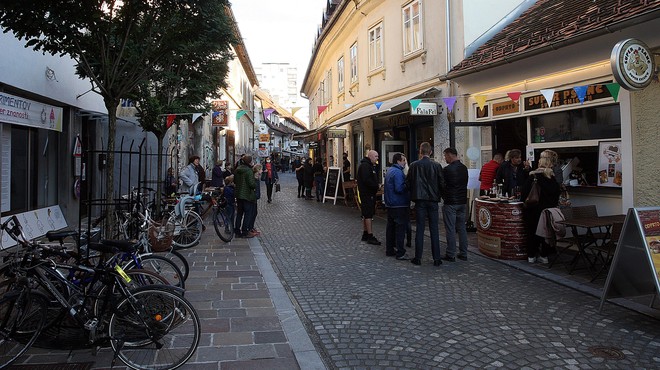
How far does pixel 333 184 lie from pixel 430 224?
10.7 meters

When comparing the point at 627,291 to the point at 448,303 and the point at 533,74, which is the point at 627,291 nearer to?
the point at 448,303

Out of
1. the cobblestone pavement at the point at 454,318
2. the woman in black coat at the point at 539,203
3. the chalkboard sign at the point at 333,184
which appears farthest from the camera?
the chalkboard sign at the point at 333,184

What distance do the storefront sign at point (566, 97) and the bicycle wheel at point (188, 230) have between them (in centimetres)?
655

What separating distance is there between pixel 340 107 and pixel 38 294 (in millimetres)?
18498

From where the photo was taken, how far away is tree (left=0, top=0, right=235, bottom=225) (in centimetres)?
530

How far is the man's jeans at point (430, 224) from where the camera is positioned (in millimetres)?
7047

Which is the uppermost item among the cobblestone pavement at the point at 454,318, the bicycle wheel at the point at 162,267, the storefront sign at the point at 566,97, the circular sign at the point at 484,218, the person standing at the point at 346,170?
the storefront sign at the point at 566,97

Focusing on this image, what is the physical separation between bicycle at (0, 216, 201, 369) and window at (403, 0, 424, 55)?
10499 mm

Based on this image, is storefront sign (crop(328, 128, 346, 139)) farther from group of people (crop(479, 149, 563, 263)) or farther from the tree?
the tree

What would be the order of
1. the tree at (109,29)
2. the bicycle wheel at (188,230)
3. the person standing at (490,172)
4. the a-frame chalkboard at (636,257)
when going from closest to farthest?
the a-frame chalkboard at (636,257) → the tree at (109,29) → the bicycle wheel at (188,230) → the person standing at (490,172)

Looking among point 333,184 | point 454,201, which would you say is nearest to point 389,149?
point 333,184

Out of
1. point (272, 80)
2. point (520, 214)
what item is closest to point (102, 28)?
point (520, 214)

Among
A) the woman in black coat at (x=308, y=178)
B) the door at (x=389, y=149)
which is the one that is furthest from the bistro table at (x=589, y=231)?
the woman in black coat at (x=308, y=178)

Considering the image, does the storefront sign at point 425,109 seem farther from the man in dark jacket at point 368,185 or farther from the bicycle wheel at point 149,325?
the bicycle wheel at point 149,325
